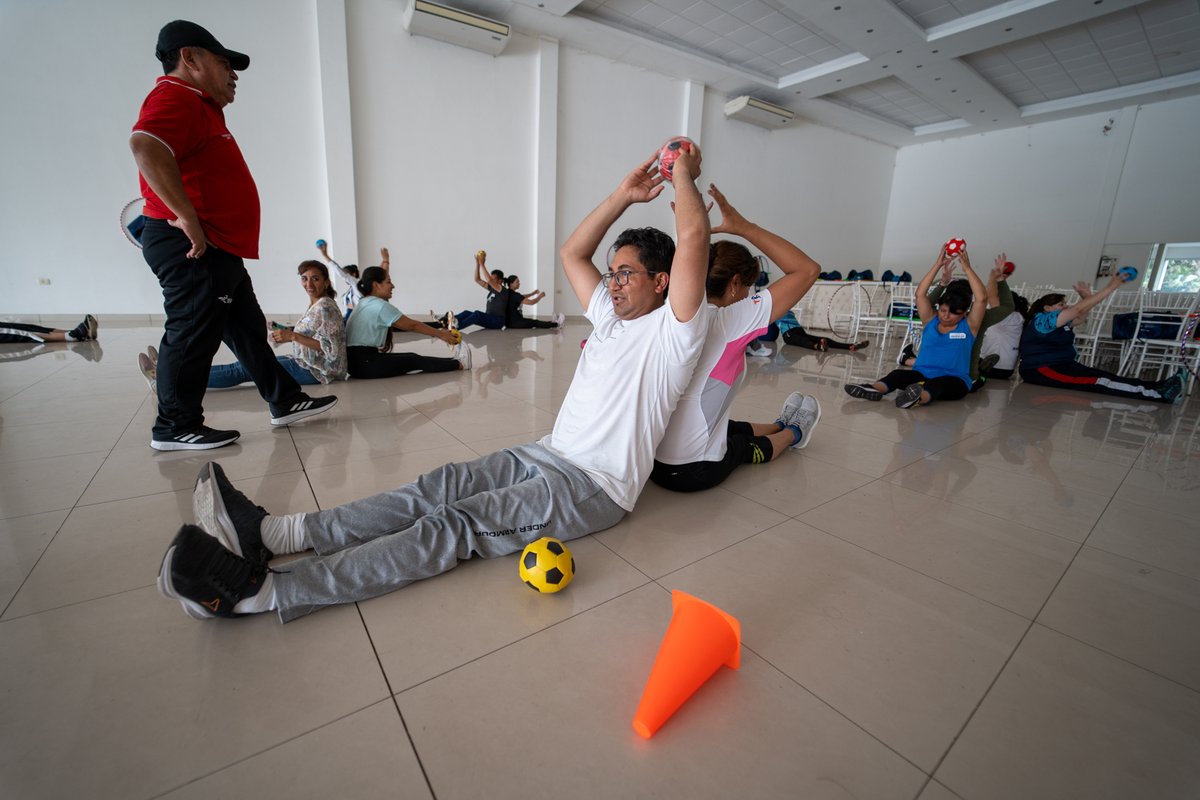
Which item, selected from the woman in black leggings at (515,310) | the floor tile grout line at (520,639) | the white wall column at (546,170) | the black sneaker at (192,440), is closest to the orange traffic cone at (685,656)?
the floor tile grout line at (520,639)

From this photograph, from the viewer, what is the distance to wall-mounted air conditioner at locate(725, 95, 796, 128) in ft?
32.7

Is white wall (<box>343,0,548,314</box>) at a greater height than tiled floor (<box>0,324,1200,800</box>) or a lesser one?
greater

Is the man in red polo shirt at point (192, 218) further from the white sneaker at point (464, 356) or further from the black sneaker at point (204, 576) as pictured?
the white sneaker at point (464, 356)

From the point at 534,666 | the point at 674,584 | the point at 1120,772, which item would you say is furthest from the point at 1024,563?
the point at 534,666

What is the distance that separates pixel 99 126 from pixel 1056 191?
1741 centimetres

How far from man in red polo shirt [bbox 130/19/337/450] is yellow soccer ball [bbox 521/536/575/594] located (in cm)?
179

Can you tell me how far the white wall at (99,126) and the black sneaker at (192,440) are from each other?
19.7 feet

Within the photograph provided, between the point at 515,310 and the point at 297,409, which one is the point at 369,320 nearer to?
the point at 297,409

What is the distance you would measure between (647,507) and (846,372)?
4.14 m

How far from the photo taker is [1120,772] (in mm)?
839

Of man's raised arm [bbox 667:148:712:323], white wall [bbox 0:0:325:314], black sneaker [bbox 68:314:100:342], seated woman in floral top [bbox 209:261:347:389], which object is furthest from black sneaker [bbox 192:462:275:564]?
white wall [bbox 0:0:325:314]

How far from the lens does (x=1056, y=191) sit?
11258 mm

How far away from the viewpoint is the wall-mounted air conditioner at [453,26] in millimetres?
6777

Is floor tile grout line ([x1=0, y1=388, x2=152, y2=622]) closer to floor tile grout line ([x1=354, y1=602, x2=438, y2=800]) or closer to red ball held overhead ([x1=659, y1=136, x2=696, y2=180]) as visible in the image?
floor tile grout line ([x1=354, y1=602, x2=438, y2=800])
